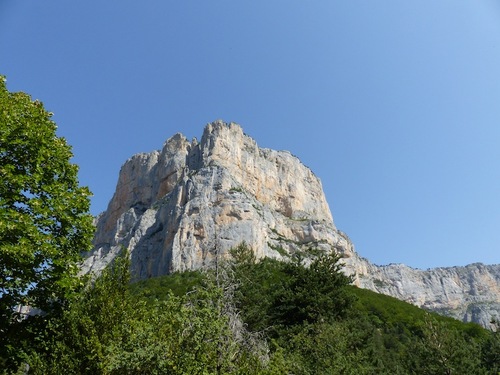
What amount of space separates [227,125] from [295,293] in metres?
111

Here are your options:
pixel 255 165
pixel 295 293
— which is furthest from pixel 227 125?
pixel 295 293

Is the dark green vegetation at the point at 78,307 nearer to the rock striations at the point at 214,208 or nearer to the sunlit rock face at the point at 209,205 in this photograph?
the rock striations at the point at 214,208

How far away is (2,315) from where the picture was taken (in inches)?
514

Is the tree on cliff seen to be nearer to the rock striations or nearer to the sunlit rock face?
the rock striations

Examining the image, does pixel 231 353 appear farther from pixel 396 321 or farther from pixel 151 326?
pixel 396 321

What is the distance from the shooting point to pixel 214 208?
10419 centimetres

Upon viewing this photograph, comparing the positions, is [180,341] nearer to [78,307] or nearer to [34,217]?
[78,307]

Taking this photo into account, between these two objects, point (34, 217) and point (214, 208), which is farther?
point (214, 208)

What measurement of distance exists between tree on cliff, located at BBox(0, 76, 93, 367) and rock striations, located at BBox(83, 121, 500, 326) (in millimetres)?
66207

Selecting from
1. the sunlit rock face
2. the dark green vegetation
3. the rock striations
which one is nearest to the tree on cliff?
the dark green vegetation

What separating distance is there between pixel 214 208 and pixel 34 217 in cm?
9100

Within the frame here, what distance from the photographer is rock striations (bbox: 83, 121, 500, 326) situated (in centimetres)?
10125

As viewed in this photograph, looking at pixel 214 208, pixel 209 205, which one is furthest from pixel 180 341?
pixel 209 205

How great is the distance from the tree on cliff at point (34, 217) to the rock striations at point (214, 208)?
66.2 meters
